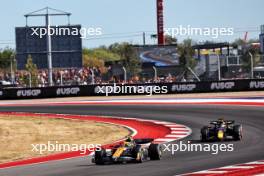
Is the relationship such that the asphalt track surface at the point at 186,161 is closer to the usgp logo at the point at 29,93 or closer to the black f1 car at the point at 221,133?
the black f1 car at the point at 221,133

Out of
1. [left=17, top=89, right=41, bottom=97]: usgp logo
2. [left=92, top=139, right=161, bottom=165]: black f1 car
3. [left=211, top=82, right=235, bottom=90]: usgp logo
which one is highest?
[left=211, top=82, right=235, bottom=90]: usgp logo

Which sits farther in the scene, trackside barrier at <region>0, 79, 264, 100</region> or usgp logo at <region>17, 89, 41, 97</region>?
usgp logo at <region>17, 89, 41, 97</region>

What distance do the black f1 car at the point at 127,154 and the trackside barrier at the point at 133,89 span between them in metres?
24.8

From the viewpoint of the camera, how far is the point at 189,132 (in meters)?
20.6

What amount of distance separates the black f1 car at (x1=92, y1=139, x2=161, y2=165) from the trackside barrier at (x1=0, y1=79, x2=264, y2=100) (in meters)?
24.8

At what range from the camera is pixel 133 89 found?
41.0 meters

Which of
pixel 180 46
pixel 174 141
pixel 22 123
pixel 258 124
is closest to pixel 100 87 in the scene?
pixel 22 123

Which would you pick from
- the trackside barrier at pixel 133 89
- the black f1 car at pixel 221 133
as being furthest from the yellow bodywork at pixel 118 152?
the trackside barrier at pixel 133 89

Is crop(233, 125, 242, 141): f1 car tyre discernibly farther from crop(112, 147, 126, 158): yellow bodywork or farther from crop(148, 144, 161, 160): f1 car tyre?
crop(112, 147, 126, 158): yellow bodywork

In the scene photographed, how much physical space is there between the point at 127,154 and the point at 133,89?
26939mm

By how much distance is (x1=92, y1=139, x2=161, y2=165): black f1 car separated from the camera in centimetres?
1398

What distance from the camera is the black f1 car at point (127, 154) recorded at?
45.9 feet

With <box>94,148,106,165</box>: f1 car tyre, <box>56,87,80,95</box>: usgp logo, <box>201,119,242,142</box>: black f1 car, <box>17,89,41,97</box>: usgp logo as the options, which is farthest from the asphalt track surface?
<box>17,89,41,97</box>: usgp logo

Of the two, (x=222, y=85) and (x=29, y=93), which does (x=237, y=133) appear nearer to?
(x=222, y=85)
